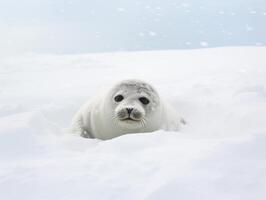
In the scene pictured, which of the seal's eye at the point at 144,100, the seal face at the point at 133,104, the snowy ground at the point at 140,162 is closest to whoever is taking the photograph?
the snowy ground at the point at 140,162

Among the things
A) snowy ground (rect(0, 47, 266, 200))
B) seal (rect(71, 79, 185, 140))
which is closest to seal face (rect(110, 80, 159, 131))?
seal (rect(71, 79, 185, 140))

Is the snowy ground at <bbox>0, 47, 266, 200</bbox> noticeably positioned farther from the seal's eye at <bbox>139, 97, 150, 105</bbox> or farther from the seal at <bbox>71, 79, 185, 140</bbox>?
the seal's eye at <bbox>139, 97, 150, 105</bbox>

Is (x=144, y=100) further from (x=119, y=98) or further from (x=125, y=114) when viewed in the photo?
(x=125, y=114)

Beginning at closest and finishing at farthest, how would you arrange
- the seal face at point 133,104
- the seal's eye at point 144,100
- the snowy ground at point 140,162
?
the snowy ground at point 140,162 → the seal face at point 133,104 → the seal's eye at point 144,100

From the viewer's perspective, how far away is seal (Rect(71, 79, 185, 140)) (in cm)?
342

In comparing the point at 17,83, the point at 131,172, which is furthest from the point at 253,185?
the point at 17,83

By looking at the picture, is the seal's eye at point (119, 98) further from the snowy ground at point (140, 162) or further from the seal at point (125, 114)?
the snowy ground at point (140, 162)

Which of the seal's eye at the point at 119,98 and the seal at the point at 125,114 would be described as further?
the seal's eye at the point at 119,98

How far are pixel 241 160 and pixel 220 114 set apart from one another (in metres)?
1.98

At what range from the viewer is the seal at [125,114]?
3.42 meters

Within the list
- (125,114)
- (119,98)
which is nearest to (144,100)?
(119,98)

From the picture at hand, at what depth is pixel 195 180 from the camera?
1692mm

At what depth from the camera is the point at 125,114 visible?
3377 mm

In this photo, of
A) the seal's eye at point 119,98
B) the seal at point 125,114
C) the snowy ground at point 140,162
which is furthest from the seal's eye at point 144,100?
the snowy ground at point 140,162
